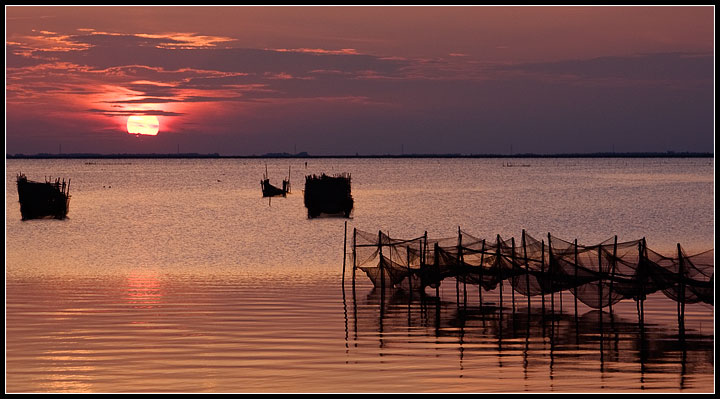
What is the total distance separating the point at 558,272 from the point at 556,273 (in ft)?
0.19

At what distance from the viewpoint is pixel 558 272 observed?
79.7 ft

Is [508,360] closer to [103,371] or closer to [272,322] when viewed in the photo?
[272,322]

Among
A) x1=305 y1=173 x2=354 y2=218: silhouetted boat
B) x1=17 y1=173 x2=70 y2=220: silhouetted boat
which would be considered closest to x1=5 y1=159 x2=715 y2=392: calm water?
x1=17 y1=173 x2=70 y2=220: silhouetted boat

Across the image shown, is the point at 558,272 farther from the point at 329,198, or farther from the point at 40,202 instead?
the point at 40,202

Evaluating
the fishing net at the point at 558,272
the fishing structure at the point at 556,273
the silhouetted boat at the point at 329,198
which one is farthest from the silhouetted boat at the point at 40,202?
the fishing structure at the point at 556,273

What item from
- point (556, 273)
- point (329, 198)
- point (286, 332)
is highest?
point (329, 198)

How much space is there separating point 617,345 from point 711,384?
10.7 feet

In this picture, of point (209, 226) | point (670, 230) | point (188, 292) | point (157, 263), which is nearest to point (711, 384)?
point (188, 292)

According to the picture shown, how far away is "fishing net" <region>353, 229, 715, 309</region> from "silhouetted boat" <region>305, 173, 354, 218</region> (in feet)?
108

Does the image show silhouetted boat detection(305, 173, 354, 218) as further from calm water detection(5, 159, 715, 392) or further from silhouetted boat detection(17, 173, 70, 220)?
calm water detection(5, 159, 715, 392)

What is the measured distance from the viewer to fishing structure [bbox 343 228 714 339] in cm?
2253

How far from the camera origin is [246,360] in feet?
59.6

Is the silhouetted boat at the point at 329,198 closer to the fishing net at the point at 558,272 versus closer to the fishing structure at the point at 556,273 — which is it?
the fishing net at the point at 558,272

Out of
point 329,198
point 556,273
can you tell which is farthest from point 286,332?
point 329,198
